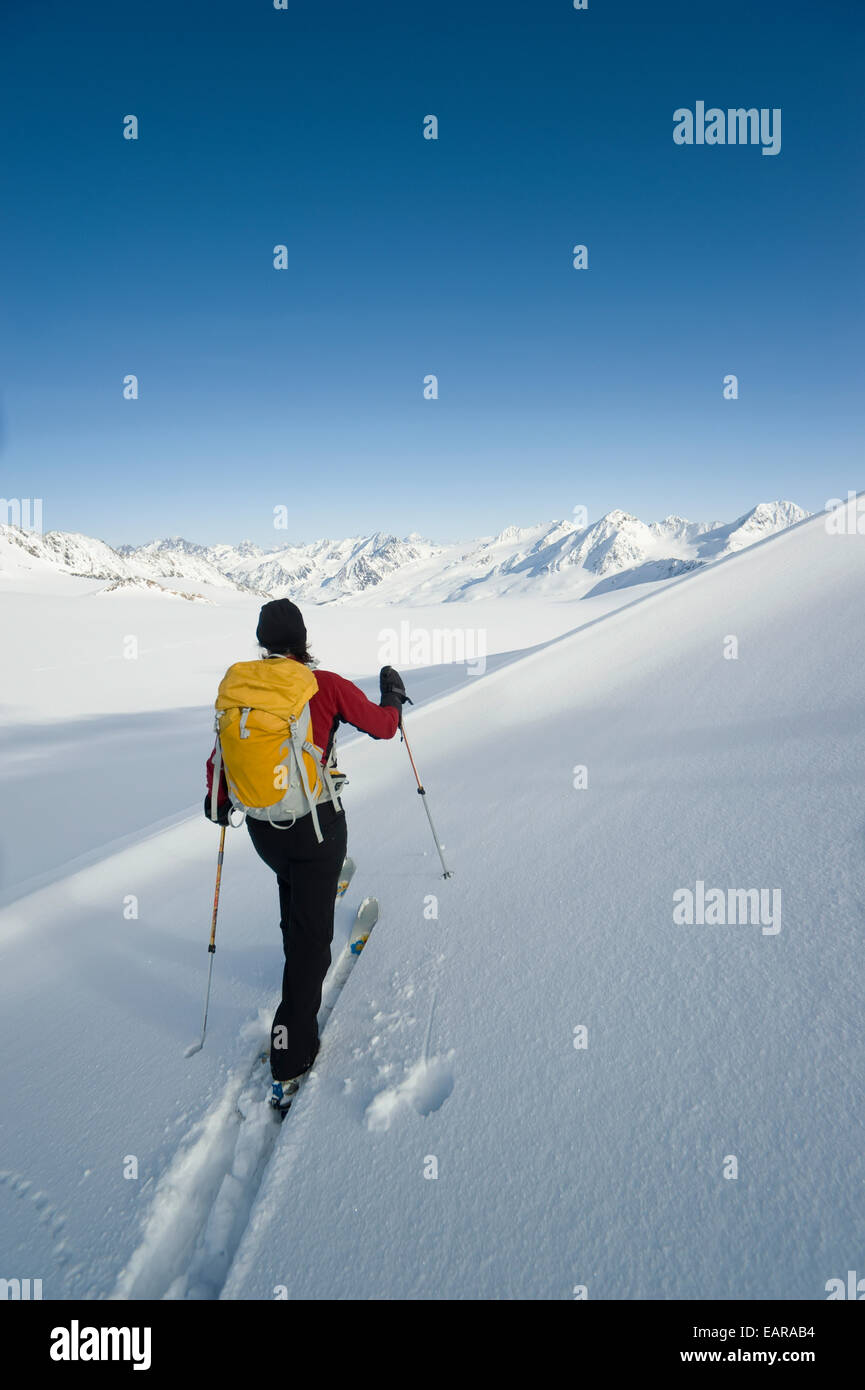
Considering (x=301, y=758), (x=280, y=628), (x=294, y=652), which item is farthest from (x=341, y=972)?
(x=280, y=628)

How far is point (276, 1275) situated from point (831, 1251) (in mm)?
1721

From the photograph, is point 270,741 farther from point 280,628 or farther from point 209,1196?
point 209,1196

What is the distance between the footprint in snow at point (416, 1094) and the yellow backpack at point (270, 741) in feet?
3.70

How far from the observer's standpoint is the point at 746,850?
311 centimetres

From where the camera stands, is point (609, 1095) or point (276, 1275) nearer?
point (276, 1275)

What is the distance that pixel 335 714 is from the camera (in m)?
2.89

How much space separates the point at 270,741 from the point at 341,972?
1615mm

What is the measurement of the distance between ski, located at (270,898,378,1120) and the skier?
0.4 inches

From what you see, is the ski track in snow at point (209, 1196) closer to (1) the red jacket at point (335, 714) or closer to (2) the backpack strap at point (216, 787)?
(2) the backpack strap at point (216, 787)

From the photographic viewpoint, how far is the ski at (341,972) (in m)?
2.53

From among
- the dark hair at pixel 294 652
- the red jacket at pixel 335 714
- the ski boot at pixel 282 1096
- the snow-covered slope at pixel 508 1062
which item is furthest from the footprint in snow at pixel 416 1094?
the dark hair at pixel 294 652

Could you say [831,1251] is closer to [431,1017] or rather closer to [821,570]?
[431,1017]
